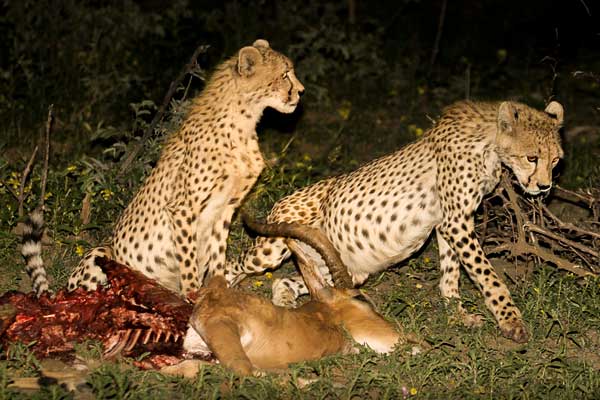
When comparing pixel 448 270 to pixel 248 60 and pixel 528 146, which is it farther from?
pixel 248 60

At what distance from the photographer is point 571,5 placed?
1222 cm

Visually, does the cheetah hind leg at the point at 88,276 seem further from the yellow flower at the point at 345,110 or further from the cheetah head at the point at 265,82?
the yellow flower at the point at 345,110

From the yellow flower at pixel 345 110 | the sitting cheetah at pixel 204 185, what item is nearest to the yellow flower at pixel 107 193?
the sitting cheetah at pixel 204 185

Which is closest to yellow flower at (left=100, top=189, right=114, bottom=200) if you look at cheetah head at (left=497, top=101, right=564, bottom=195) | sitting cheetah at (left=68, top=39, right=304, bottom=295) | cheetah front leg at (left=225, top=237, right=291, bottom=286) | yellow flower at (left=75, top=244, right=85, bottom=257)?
yellow flower at (left=75, top=244, right=85, bottom=257)

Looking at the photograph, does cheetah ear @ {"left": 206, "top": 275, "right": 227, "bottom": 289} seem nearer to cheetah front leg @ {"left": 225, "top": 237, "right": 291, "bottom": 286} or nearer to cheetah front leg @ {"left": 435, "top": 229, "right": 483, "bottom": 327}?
cheetah front leg @ {"left": 225, "top": 237, "right": 291, "bottom": 286}

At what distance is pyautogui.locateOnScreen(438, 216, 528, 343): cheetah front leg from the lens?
5434 mm

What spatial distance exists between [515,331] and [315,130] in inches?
153

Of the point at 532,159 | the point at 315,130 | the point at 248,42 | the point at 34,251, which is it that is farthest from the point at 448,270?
the point at 248,42

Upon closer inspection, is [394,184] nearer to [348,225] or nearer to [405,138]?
[348,225]

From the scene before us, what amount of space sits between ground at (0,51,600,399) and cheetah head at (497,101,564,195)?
27.0 inches

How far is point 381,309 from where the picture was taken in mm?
5695

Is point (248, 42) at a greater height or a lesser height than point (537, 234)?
greater

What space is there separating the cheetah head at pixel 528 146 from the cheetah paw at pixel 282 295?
4.97 ft

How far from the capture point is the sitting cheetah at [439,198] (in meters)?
5.61
